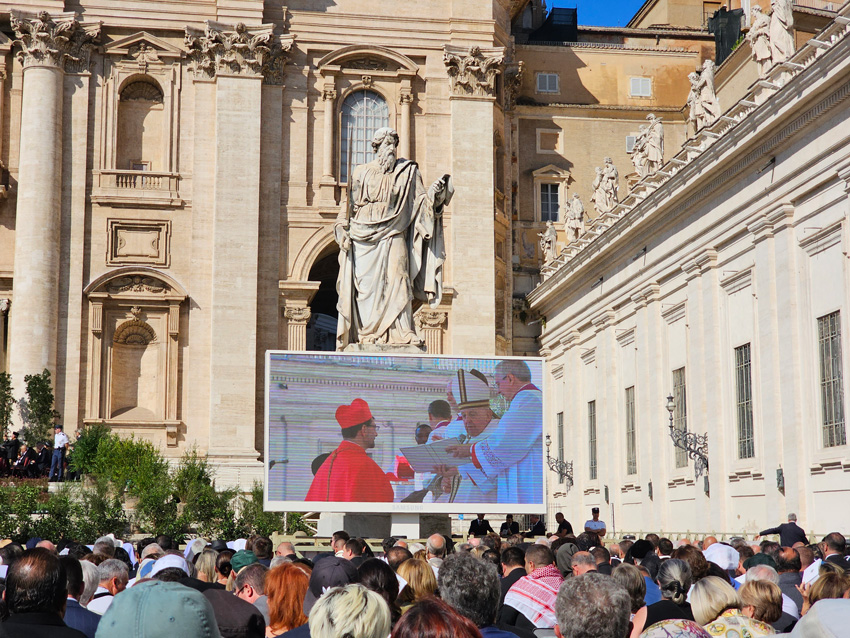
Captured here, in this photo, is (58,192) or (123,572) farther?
(58,192)

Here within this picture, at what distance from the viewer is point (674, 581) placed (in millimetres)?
7680

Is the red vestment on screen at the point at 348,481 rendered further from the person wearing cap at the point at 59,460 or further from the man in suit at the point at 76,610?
the person wearing cap at the point at 59,460

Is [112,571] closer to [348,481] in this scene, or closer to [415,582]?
[415,582]

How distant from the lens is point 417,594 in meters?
7.18

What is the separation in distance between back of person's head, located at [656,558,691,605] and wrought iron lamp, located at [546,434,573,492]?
31.8m

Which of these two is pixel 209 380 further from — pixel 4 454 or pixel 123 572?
pixel 123 572

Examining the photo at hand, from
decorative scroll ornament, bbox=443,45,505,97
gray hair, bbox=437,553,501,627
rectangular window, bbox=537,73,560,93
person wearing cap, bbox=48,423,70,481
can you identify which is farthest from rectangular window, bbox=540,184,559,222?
gray hair, bbox=437,553,501,627

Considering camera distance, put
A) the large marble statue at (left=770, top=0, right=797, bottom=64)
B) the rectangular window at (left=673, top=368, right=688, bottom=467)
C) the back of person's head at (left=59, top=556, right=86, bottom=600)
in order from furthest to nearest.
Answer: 1. the rectangular window at (left=673, top=368, right=688, bottom=467)
2. the large marble statue at (left=770, top=0, right=797, bottom=64)
3. the back of person's head at (left=59, top=556, right=86, bottom=600)

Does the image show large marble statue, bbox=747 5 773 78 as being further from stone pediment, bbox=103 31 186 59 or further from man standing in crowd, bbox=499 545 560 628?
stone pediment, bbox=103 31 186 59

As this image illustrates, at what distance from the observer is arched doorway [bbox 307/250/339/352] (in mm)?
45688

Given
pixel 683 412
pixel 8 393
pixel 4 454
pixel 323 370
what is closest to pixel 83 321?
pixel 8 393

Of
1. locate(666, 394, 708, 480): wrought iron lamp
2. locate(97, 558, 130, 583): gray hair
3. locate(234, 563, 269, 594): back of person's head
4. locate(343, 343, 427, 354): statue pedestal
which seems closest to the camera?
locate(234, 563, 269, 594): back of person's head

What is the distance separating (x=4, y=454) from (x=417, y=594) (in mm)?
31366

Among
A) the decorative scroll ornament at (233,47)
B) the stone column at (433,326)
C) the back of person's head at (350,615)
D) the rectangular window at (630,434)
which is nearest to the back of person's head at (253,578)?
the back of person's head at (350,615)
